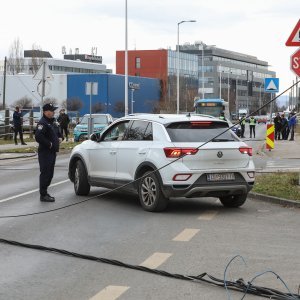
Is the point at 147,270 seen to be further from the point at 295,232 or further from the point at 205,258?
the point at 295,232

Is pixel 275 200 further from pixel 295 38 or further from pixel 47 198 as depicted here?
pixel 47 198

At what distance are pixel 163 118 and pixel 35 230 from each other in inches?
123

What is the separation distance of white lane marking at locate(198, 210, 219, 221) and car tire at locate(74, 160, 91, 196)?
2.86m

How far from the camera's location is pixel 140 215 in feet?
32.1

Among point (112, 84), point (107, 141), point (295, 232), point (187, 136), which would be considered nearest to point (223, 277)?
point (295, 232)

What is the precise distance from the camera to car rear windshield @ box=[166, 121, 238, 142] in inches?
396

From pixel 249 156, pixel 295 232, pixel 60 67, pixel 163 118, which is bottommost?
pixel 295 232

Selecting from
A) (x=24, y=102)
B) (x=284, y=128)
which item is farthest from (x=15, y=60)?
(x=284, y=128)

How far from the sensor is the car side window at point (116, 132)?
36.9 feet

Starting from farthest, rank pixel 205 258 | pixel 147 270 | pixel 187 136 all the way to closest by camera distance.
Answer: pixel 187 136, pixel 205 258, pixel 147 270

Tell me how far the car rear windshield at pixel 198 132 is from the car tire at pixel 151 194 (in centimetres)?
75

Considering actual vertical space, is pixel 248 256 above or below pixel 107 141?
below

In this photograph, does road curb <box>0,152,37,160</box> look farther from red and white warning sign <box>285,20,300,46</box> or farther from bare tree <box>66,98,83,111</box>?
bare tree <box>66,98,83,111</box>

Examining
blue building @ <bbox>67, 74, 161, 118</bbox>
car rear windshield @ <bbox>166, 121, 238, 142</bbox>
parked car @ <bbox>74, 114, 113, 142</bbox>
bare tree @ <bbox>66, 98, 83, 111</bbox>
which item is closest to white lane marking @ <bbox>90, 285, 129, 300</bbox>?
car rear windshield @ <bbox>166, 121, 238, 142</bbox>
